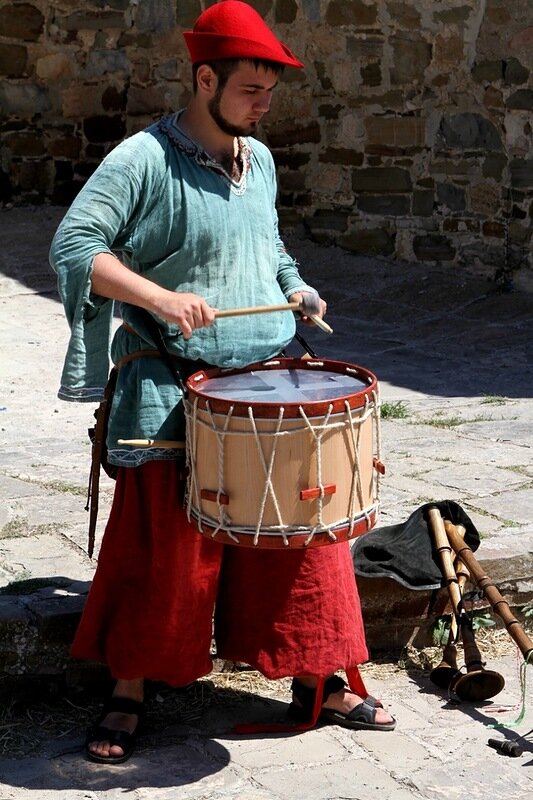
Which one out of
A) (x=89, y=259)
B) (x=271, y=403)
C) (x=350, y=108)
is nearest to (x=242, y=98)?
(x=89, y=259)

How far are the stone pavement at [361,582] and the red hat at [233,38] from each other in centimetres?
156

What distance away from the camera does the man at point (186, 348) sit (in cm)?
298

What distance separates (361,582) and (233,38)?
1.66m

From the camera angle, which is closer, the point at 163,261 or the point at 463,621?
the point at 163,261

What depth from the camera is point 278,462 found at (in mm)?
2887

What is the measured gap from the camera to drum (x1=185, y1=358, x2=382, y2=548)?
2869 mm

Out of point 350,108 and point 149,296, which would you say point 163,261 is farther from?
point 350,108

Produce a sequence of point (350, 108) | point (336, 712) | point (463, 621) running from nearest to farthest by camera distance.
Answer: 1. point (336, 712)
2. point (463, 621)
3. point (350, 108)

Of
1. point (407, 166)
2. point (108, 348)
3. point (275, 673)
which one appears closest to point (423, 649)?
point (275, 673)

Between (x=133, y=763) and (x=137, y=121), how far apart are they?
25.8ft

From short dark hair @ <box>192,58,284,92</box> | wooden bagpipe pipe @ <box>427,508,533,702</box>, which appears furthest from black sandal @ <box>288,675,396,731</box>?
short dark hair @ <box>192,58,284,92</box>

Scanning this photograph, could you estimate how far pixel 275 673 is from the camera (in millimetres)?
3262

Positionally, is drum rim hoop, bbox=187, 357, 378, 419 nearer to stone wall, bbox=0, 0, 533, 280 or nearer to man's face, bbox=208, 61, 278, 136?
man's face, bbox=208, 61, 278, 136

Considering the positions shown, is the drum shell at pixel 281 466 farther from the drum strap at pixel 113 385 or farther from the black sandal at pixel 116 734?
the black sandal at pixel 116 734
